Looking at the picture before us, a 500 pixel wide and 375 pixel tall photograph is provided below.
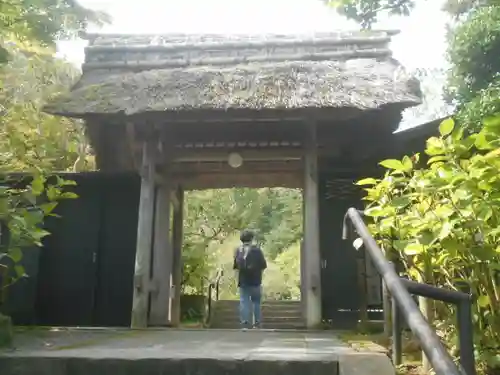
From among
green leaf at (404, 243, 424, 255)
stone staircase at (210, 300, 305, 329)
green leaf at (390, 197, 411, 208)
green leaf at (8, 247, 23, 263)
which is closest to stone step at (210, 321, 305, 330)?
stone staircase at (210, 300, 305, 329)

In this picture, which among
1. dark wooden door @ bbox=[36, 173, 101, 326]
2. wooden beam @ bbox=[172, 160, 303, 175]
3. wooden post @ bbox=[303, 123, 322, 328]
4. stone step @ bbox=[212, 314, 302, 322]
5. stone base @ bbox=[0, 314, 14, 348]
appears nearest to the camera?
stone base @ bbox=[0, 314, 14, 348]

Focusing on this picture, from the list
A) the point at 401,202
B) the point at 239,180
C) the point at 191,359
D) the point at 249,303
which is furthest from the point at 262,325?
the point at 401,202

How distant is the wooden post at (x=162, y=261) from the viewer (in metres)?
7.39

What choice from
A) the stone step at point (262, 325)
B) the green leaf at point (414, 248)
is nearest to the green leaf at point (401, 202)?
the green leaf at point (414, 248)

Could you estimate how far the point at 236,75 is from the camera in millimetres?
7316

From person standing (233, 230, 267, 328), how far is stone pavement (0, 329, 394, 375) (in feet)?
10.1

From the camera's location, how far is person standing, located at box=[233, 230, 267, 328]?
733 centimetres

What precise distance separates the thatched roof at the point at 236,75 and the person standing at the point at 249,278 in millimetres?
2002

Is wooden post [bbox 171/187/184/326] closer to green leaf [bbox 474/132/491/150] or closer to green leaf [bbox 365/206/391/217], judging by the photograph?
green leaf [bbox 365/206/391/217]

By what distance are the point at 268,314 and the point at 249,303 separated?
559 centimetres

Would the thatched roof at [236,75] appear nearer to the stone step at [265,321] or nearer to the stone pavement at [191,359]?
the stone pavement at [191,359]

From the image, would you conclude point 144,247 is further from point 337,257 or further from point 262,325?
point 262,325

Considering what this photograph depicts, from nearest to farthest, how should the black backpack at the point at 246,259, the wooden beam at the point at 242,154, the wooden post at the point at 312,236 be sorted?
the wooden post at the point at 312,236 < the black backpack at the point at 246,259 < the wooden beam at the point at 242,154

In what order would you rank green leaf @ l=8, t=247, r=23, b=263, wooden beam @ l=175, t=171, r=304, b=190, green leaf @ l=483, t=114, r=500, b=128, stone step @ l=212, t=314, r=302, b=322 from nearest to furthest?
green leaf @ l=483, t=114, r=500, b=128 < green leaf @ l=8, t=247, r=23, b=263 < wooden beam @ l=175, t=171, r=304, b=190 < stone step @ l=212, t=314, r=302, b=322
